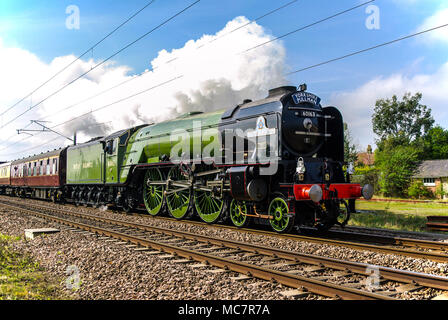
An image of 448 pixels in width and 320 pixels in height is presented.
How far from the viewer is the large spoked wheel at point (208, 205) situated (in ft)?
37.2

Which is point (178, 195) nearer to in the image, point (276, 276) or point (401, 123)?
point (276, 276)

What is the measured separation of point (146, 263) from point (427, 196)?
134 feet

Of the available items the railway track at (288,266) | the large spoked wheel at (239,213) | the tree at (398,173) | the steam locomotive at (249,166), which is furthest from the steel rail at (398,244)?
the tree at (398,173)

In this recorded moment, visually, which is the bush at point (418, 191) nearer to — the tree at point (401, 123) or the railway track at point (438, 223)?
the tree at point (401, 123)

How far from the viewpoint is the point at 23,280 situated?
5.77 metres

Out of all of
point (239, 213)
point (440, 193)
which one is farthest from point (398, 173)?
point (239, 213)

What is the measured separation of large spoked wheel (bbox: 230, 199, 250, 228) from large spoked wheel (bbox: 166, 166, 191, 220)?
2.01 metres

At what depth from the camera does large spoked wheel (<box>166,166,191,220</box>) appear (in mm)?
12445

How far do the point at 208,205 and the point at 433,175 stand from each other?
127 feet

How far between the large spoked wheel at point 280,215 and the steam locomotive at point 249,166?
0.08 ft


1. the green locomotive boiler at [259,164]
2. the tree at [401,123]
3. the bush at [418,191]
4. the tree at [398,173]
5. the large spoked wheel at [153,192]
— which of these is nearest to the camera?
the green locomotive boiler at [259,164]

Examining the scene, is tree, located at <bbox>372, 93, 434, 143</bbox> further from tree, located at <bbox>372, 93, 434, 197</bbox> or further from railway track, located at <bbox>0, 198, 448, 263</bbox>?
railway track, located at <bbox>0, 198, 448, 263</bbox>

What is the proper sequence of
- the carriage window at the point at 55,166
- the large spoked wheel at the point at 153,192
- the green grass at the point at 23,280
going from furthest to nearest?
the carriage window at the point at 55,166 → the large spoked wheel at the point at 153,192 → the green grass at the point at 23,280

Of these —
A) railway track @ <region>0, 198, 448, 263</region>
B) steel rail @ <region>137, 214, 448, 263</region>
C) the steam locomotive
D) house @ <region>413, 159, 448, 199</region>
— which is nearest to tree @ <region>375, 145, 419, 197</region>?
house @ <region>413, 159, 448, 199</region>
